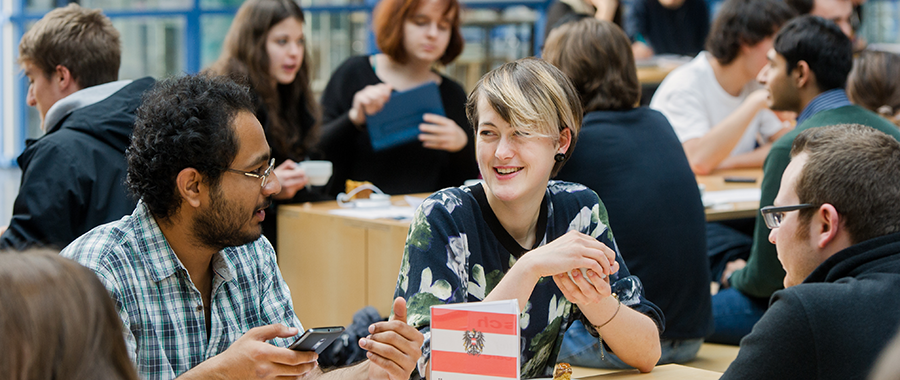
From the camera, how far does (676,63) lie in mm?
5723

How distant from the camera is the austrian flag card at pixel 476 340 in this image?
138cm

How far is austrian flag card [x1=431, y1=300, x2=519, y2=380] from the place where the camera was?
1.38 m

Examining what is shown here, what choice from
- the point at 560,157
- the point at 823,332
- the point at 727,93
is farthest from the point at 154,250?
the point at 727,93

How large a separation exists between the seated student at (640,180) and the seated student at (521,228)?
0.59 meters

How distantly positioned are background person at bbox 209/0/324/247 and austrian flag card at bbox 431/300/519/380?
2.20 metres

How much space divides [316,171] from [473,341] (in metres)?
2.28

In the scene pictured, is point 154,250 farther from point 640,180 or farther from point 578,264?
point 640,180

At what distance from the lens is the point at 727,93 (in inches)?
172

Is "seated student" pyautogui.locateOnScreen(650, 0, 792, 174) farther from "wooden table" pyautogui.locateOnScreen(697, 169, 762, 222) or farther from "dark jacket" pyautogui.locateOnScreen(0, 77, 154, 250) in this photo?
"dark jacket" pyautogui.locateOnScreen(0, 77, 154, 250)

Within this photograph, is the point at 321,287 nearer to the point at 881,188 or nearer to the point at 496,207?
the point at 496,207

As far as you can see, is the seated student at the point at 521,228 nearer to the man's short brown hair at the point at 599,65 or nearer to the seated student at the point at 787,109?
the man's short brown hair at the point at 599,65

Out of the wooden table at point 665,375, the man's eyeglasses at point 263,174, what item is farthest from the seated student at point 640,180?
the man's eyeglasses at point 263,174

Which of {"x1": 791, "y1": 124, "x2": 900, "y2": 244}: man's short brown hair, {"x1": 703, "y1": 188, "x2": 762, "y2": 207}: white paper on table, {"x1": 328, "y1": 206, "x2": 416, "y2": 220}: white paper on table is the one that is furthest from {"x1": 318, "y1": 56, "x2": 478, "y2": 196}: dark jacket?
{"x1": 791, "y1": 124, "x2": 900, "y2": 244}: man's short brown hair

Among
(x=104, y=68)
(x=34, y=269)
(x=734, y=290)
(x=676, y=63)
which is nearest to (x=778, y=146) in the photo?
(x=734, y=290)
